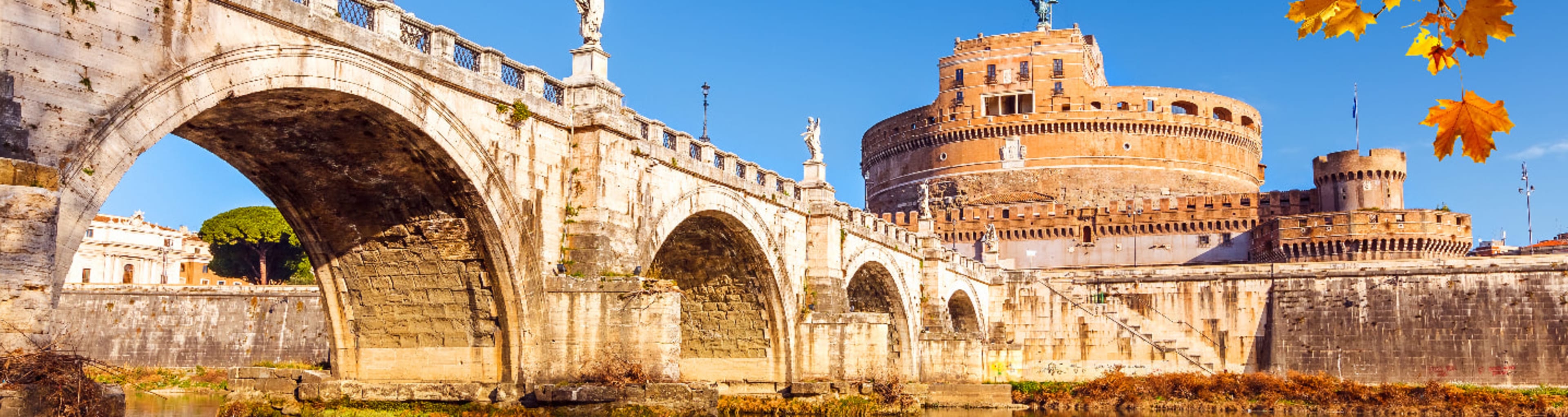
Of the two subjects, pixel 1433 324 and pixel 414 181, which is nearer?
pixel 414 181

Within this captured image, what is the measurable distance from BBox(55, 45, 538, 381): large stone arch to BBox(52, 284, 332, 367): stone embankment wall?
2667 centimetres

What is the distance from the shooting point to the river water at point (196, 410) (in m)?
32.2

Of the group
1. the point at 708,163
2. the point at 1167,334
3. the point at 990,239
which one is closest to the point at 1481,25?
the point at 708,163

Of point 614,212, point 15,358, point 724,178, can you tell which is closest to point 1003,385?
point 724,178

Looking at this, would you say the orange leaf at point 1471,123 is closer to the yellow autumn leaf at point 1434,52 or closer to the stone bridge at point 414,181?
the yellow autumn leaf at point 1434,52

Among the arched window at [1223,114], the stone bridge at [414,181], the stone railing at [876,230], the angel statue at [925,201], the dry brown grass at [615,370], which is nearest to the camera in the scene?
the stone bridge at [414,181]

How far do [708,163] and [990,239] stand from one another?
33750mm

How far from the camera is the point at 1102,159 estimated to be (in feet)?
242

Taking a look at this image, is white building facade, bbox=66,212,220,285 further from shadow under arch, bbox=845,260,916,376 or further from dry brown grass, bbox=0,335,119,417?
dry brown grass, bbox=0,335,119,417

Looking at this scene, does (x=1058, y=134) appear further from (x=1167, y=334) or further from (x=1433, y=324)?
(x=1433, y=324)

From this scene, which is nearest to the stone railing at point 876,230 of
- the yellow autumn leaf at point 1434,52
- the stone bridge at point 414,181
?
the stone bridge at point 414,181

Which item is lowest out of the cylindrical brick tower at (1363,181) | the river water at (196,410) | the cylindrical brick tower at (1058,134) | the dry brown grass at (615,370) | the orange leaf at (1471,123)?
the river water at (196,410)

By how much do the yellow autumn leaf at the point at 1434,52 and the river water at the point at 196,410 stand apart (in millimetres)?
32289

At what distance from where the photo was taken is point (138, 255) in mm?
65812
